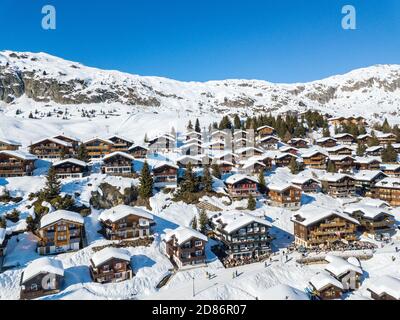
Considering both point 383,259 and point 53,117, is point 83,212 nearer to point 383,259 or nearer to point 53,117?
point 383,259

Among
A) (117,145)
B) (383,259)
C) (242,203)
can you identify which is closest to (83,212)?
(242,203)

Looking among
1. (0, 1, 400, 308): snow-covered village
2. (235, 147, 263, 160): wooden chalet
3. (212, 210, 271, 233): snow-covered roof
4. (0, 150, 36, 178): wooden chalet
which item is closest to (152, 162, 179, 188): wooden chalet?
(0, 1, 400, 308): snow-covered village

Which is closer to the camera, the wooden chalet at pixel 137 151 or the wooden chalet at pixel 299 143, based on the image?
the wooden chalet at pixel 137 151

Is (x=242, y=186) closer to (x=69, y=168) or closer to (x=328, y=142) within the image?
(x=69, y=168)

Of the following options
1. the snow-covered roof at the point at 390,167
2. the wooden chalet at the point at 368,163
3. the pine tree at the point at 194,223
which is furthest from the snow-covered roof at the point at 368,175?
the pine tree at the point at 194,223

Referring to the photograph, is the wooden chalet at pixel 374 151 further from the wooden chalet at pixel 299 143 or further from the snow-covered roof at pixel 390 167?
the wooden chalet at pixel 299 143

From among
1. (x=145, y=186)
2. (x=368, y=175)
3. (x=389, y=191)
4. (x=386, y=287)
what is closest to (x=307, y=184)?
(x=368, y=175)
